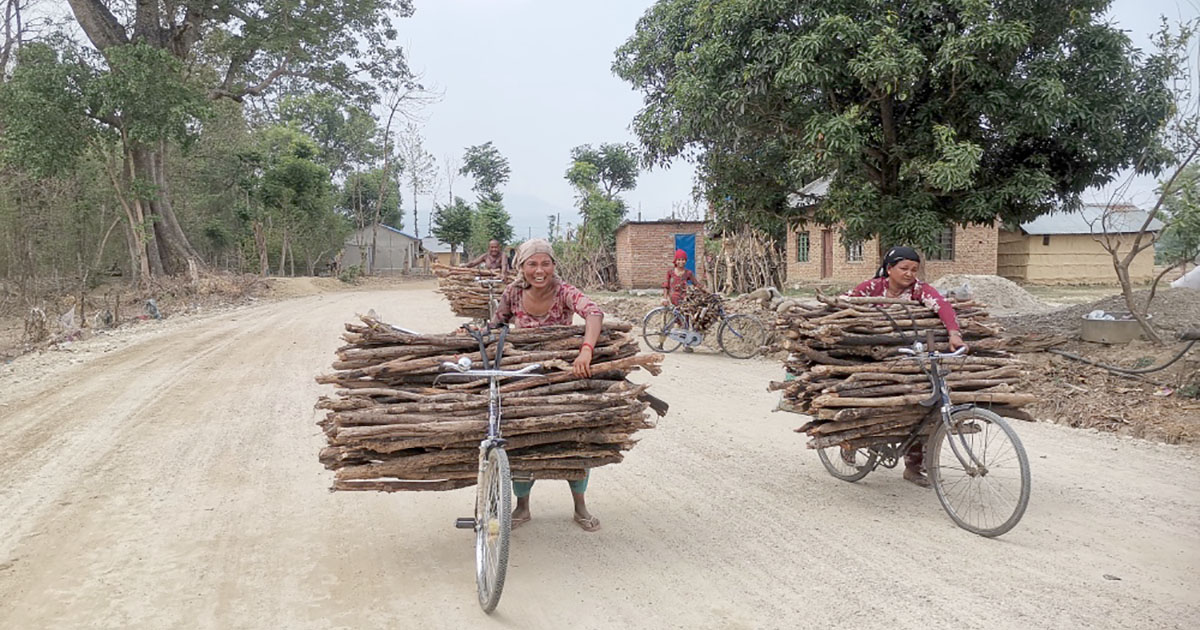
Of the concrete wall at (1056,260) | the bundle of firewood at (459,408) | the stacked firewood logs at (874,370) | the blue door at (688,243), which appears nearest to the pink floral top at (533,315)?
the bundle of firewood at (459,408)

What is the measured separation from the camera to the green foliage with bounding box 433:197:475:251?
42.5 meters

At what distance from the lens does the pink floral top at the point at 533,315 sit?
183 inches

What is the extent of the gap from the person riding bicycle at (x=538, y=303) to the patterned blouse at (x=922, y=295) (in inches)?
82.3

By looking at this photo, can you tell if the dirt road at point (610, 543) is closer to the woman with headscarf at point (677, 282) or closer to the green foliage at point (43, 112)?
the woman with headscarf at point (677, 282)

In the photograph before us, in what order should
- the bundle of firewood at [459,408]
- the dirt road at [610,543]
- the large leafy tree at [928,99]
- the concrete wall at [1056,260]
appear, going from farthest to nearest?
the concrete wall at [1056,260]
the large leafy tree at [928,99]
the bundle of firewood at [459,408]
the dirt road at [610,543]

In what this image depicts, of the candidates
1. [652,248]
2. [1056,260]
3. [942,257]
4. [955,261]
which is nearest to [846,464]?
[942,257]

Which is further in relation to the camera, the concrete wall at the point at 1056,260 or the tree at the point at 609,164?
the tree at the point at 609,164

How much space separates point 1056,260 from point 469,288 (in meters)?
21.0

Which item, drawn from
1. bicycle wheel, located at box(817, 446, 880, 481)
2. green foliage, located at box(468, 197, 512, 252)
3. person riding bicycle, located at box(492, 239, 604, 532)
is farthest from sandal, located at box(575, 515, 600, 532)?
green foliage, located at box(468, 197, 512, 252)

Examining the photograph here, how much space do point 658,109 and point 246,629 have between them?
10.9m

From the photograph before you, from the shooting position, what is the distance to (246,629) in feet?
11.1

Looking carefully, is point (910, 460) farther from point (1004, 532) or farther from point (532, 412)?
point (532, 412)

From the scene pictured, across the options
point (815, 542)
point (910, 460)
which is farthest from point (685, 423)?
point (815, 542)

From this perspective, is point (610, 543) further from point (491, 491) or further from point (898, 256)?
point (898, 256)
